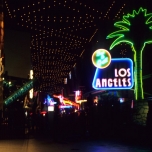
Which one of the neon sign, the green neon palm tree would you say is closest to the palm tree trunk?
the green neon palm tree

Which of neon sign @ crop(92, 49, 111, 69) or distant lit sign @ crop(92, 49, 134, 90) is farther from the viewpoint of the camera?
neon sign @ crop(92, 49, 111, 69)

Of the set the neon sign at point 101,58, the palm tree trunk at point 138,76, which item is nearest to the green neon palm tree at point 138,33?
the palm tree trunk at point 138,76

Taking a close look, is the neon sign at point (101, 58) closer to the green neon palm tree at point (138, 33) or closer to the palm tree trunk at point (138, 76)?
the green neon palm tree at point (138, 33)

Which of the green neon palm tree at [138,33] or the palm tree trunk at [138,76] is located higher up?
the green neon palm tree at [138,33]

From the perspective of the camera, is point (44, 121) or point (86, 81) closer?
point (44, 121)

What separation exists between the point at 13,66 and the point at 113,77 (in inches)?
365

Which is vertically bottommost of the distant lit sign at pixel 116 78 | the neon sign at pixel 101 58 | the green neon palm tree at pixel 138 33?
the distant lit sign at pixel 116 78

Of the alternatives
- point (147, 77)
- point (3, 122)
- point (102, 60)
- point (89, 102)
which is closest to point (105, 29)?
point (147, 77)

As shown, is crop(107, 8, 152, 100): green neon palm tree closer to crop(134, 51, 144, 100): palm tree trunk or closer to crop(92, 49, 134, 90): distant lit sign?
crop(134, 51, 144, 100): palm tree trunk

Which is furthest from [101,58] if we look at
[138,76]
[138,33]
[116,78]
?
[138,33]

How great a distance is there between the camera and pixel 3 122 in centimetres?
2014

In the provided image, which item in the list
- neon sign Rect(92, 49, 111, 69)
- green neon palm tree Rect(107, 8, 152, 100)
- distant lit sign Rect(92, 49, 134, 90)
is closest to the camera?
green neon palm tree Rect(107, 8, 152, 100)

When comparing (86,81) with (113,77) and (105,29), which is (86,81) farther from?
(113,77)

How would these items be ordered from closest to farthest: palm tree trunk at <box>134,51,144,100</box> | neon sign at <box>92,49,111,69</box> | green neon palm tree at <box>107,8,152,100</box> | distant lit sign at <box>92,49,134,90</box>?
palm tree trunk at <box>134,51,144,100</box>, green neon palm tree at <box>107,8,152,100</box>, distant lit sign at <box>92,49,134,90</box>, neon sign at <box>92,49,111,69</box>
